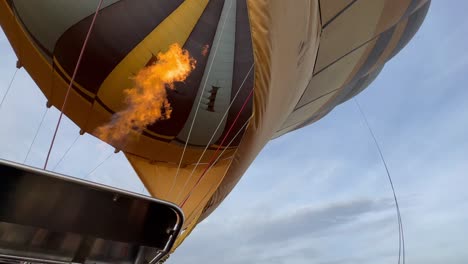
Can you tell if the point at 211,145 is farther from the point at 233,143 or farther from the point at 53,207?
the point at 53,207

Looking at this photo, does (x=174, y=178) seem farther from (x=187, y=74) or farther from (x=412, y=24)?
(x=412, y=24)

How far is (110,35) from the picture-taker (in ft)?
19.8

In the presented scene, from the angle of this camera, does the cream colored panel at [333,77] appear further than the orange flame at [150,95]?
No

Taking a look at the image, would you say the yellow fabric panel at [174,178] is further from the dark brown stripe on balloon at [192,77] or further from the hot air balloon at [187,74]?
the dark brown stripe on balloon at [192,77]

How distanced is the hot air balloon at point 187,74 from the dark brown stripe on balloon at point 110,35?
0.05 ft

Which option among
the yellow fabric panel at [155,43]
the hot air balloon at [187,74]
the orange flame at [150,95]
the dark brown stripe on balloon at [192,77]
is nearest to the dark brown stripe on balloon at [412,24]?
the hot air balloon at [187,74]

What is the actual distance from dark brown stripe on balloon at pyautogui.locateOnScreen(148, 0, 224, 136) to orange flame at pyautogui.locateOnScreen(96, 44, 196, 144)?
0.08m

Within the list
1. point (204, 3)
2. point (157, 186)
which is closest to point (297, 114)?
point (204, 3)

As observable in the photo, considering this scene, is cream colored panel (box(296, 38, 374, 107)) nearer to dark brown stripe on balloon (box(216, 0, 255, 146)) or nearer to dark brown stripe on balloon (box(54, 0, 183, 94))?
dark brown stripe on balloon (box(216, 0, 255, 146))

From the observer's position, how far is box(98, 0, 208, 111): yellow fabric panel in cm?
620

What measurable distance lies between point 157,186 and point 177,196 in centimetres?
46

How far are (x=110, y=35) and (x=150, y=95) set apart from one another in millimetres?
1109

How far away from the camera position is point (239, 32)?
6.45 m

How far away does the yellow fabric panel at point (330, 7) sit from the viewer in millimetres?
3514
